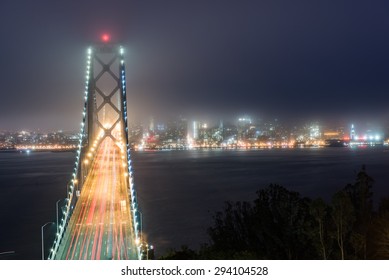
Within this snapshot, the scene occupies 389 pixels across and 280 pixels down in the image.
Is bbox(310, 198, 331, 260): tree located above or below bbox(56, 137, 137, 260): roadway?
above

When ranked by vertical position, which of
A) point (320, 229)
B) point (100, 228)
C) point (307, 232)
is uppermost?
point (320, 229)

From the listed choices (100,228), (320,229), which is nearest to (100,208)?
(100,228)

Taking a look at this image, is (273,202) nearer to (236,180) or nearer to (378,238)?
(378,238)

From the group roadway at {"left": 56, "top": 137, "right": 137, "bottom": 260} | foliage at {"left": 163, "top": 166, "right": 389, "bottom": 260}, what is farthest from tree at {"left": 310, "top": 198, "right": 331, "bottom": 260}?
roadway at {"left": 56, "top": 137, "right": 137, "bottom": 260}

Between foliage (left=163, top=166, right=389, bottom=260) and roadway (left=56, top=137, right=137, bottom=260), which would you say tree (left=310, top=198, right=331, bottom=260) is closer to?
foliage (left=163, top=166, right=389, bottom=260)

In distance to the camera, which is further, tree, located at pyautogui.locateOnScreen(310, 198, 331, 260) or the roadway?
the roadway

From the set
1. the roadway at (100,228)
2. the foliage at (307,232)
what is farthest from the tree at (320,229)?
the roadway at (100,228)

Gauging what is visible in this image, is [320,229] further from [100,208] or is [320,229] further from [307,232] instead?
[100,208]
